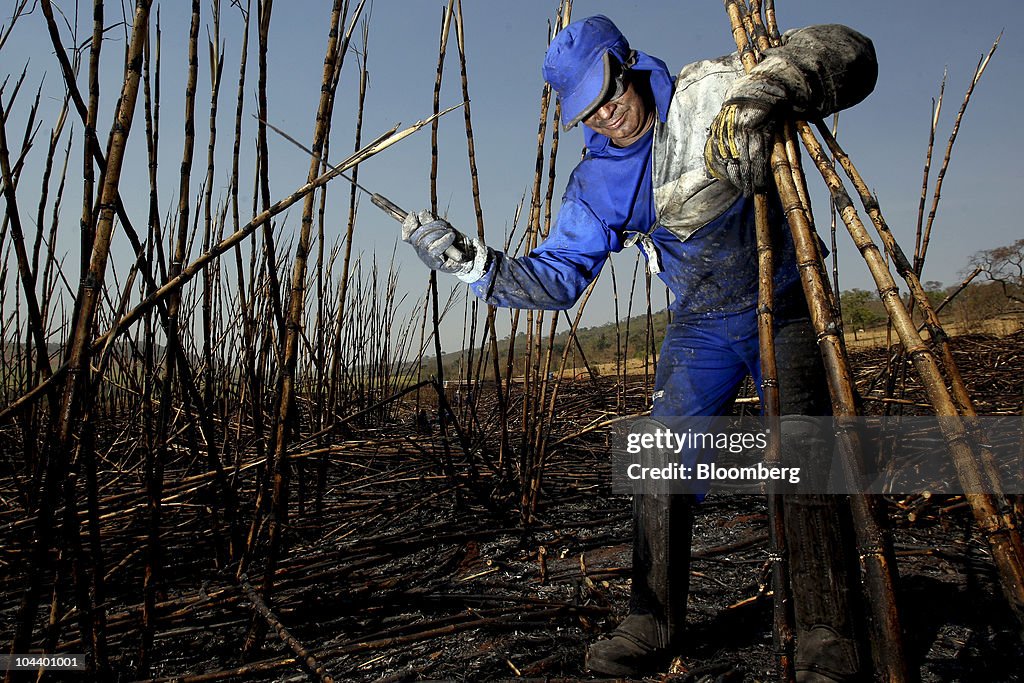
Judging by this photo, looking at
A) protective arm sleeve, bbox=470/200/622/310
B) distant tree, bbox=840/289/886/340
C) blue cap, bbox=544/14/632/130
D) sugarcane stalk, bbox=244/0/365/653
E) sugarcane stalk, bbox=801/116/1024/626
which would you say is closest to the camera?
sugarcane stalk, bbox=801/116/1024/626

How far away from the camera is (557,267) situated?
157cm

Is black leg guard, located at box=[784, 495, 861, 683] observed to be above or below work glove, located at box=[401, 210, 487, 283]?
below

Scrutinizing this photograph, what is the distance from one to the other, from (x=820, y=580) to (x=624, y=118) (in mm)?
1001

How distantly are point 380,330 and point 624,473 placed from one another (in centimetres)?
153

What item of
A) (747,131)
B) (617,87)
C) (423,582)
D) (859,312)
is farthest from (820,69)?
(859,312)

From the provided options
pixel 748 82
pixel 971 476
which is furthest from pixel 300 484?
pixel 971 476

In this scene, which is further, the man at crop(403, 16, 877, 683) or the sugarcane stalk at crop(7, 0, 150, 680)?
the man at crop(403, 16, 877, 683)

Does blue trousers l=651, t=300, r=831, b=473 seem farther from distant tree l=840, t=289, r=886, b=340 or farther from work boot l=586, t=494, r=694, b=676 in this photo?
distant tree l=840, t=289, r=886, b=340

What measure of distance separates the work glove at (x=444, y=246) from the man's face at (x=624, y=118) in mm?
376

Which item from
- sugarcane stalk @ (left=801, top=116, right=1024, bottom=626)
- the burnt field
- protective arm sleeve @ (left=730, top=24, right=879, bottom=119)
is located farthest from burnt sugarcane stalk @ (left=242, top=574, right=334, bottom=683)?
protective arm sleeve @ (left=730, top=24, right=879, bottom=119)

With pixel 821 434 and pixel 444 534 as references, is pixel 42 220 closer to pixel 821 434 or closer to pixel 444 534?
pixel 444 534

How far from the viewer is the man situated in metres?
1.18

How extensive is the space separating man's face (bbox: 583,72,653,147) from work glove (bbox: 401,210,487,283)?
0.38 m

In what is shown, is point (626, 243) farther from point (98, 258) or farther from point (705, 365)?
point (98, 258)
